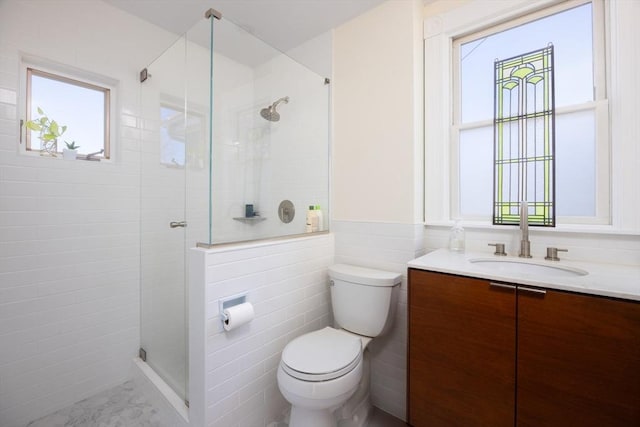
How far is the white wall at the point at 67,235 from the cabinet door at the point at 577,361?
2.24 metres

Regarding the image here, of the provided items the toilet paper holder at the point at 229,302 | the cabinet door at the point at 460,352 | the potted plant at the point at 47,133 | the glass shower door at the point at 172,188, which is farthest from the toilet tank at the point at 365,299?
the potted plant at the point at 47,133

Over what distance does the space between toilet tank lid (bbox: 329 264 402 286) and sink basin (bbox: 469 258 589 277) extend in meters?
0.42

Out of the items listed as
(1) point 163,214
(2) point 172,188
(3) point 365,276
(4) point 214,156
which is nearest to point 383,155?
(3) point 365,276

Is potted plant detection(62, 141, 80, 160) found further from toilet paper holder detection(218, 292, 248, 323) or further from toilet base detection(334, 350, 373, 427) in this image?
toilet base detection(334, 350, 373, 427)

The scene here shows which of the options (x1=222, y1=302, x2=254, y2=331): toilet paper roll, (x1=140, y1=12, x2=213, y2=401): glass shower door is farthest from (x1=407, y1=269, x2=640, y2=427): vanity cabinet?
(x1=140, y1=12, x2=213, y2=401): glass shower door

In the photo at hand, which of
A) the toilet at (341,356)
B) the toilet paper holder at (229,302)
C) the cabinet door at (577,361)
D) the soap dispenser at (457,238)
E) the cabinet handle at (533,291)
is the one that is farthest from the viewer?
the soap dispenser at (457,238)

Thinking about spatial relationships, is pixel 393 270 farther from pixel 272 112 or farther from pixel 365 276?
pixel 272 112

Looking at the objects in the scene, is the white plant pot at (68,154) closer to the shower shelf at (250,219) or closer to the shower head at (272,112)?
the shower shelf at (250,219)

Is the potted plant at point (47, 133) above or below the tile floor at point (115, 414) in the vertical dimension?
above

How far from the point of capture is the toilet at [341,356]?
114 cm

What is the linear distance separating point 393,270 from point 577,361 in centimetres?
87

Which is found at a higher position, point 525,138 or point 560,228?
point 525,138

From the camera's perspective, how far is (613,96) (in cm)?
122

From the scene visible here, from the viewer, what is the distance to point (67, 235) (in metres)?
1.56
